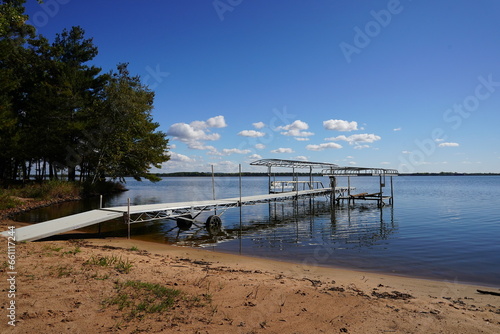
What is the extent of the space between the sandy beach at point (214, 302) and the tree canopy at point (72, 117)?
23.9 metres

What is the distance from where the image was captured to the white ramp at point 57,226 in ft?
34.3

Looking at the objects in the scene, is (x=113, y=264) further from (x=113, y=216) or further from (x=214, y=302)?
(x=113, y=216)

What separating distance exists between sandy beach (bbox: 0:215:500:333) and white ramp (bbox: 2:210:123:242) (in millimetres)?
2286

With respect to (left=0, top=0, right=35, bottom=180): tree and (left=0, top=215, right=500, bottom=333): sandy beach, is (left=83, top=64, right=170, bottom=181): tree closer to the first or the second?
(left=0, top=0, right=35, bottom=180): tree

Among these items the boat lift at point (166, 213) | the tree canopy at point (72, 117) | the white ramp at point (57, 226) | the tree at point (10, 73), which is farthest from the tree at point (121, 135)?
the white ramp at point (57, 226)

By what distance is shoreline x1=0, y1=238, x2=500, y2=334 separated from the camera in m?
4.58

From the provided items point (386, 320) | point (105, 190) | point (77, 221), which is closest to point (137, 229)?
point (77, 221)

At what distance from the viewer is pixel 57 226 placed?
38.5 feet

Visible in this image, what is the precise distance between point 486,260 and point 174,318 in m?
12.6

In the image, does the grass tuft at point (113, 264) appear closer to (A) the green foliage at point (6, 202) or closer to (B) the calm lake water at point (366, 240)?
(B) the calm lake water at point (366, 240)

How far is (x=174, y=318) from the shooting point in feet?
15.5

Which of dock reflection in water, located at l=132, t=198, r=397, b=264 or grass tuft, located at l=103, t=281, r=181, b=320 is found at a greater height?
grass tuft, located at l=103, t=281, r=181, b=320

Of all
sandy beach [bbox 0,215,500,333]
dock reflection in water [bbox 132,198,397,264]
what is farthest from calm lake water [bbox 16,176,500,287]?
sandy beach [bbox 0,215,500,333]

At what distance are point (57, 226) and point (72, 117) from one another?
80.5 ft
